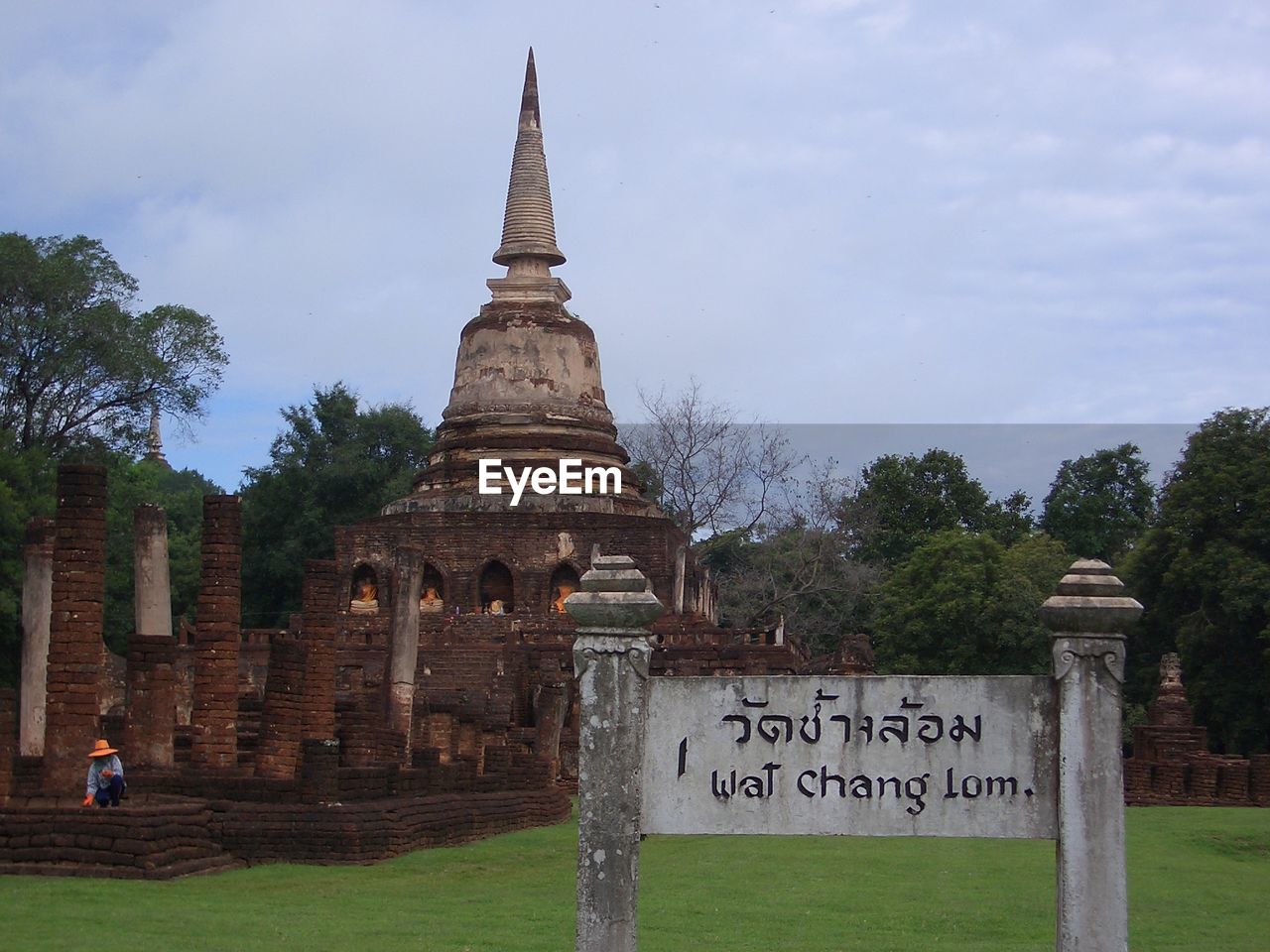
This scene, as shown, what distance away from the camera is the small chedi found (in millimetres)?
25141

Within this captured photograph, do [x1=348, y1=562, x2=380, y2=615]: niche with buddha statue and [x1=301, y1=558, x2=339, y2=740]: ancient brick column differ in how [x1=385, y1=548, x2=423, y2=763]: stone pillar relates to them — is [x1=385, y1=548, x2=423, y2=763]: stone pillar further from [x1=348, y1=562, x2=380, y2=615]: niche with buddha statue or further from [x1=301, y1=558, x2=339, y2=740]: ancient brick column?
[x1=348, y1=562, x2=380, y2=615]: niche with buddha statue

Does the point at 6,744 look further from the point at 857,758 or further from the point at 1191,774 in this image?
the point at 1191,774

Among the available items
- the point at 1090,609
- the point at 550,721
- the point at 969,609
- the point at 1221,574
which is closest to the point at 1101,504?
the point at 969,609

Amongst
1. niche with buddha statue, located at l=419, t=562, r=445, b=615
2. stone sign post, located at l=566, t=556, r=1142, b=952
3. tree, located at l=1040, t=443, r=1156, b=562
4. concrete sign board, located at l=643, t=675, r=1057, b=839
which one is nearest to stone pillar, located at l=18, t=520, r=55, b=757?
stone sign post, located at l=566, t=556, r=1142, b=952

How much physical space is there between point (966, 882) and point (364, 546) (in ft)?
76.1

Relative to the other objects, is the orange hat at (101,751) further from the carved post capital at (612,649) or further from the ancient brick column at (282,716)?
the carved post capital at (612,649)

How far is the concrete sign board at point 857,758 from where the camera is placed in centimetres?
666

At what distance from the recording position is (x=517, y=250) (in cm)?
3788

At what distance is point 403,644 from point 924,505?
1160 inches

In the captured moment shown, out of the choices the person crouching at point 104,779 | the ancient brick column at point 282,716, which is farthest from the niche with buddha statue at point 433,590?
the person crouching at point 104,779

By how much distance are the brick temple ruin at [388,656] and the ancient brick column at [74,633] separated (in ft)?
0.06

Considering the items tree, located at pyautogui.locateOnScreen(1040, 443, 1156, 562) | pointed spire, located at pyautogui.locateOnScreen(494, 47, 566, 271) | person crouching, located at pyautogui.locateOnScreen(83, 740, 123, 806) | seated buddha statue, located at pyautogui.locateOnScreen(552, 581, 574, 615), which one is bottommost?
person crouching, located at pyautogui.locateOnScreen(83, 740, 123, 806)

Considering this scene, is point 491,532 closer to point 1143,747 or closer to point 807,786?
point 1143,747

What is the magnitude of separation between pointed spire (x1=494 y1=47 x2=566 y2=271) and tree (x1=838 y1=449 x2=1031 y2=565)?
13372mm
